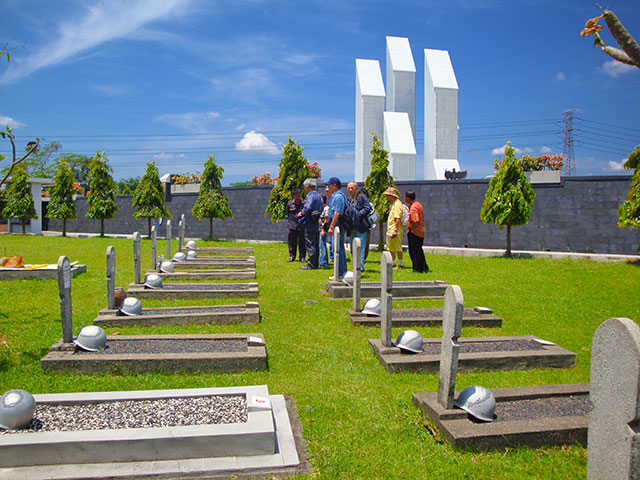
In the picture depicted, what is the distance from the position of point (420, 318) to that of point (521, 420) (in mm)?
3218

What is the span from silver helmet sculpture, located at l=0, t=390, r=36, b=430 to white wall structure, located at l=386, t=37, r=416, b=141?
25.3 metres

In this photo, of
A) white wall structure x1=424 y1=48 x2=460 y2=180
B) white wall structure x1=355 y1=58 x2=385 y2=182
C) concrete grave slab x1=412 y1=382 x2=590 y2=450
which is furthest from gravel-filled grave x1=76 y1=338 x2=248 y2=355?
white wall structure x1=355 y1=58 x2=385 y2=182

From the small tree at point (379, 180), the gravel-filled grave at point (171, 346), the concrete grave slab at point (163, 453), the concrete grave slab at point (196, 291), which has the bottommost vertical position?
the concrete grave slab at point (163, 453)

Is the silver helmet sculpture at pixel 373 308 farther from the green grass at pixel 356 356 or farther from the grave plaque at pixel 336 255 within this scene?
the grave plaque at pixel 336 255

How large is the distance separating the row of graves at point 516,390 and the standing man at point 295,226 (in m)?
5.97

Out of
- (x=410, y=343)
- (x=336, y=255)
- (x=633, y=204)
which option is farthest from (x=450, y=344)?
(x=633, y=204)

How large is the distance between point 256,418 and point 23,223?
95.3 feet

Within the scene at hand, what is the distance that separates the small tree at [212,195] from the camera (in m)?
22.0

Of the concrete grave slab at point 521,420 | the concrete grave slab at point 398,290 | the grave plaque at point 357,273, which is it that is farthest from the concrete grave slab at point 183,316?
the concrete grave slab at point 521,420

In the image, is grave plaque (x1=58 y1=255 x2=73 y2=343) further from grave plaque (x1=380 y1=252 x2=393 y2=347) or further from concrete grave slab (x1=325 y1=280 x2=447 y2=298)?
concrete grave slab (x1=325 y1=280 x2=447 y2=298)

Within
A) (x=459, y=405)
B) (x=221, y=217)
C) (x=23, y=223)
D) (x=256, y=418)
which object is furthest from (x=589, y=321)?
(x=23, y=223)

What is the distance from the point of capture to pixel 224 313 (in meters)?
7.10

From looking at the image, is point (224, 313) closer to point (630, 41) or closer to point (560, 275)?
point (630, 41)

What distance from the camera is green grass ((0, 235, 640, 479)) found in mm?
3592
